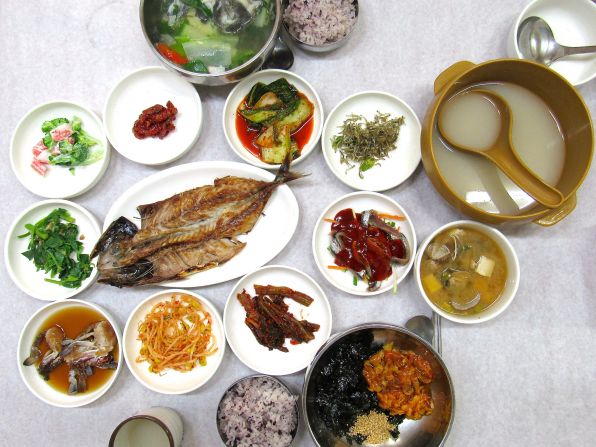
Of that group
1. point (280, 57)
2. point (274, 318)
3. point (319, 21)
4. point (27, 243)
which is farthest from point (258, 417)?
point (319, 21)

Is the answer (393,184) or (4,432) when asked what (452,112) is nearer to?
(393,184)

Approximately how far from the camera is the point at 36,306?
2.64 metres

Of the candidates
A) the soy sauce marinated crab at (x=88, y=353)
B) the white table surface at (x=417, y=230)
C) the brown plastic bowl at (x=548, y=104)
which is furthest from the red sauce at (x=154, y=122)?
the brown plastic bowl at (x=548, y=104)

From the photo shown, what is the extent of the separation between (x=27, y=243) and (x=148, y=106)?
3.19 feet

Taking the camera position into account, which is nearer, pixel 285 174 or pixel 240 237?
pixel 285 174

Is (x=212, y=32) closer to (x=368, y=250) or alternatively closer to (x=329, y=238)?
(x=329, y=238)

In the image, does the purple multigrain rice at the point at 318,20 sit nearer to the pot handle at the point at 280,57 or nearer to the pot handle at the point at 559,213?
the pot handle at the point at 280,57

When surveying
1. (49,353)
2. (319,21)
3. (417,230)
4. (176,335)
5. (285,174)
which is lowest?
(49,353)

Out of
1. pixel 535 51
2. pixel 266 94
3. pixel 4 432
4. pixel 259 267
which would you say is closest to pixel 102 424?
pixel 4 432

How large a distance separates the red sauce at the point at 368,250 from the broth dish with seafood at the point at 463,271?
0.17 meters

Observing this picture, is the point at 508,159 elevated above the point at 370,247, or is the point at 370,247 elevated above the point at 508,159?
the point at 508,159

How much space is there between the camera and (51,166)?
258cm

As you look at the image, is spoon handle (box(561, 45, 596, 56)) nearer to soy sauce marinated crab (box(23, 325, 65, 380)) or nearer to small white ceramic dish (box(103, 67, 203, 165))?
small white ceramic dish (box(103, 67, 203, 165))

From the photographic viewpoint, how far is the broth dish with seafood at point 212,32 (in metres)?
2.25
